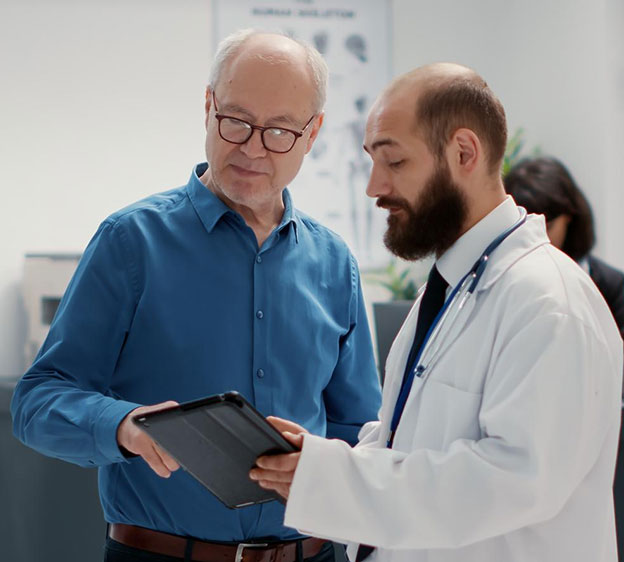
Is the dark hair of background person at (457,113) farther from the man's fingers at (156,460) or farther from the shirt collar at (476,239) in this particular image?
the man's fingers at (156,460)

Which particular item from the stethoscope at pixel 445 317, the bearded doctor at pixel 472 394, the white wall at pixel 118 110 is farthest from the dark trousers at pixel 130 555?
the white wall at pixel 118 110

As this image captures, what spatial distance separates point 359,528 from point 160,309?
558 millimetres

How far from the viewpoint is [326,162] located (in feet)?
16.5

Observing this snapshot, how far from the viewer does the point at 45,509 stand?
2.25m

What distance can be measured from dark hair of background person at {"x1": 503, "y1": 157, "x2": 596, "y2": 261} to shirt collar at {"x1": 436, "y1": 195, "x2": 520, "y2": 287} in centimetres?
236

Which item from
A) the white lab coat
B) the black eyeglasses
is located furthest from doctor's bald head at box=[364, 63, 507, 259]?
the black eyeglasses

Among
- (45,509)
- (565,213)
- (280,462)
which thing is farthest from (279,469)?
(565,213)

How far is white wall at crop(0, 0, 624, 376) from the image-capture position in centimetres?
439

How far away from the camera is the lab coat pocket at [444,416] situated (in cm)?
121

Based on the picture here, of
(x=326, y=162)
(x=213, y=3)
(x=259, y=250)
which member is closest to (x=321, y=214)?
(x=326, y=162)

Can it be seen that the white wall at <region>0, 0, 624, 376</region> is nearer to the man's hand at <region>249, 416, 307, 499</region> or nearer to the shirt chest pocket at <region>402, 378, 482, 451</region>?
the shirt chest pocket at <region>402, 378, 482, 451</region>

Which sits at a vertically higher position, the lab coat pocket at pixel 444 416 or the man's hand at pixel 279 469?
the lab coat pocket at pixel 444 416

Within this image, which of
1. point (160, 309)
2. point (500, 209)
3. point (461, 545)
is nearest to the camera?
point (461, 545)

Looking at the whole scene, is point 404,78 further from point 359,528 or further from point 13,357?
point 13,357
